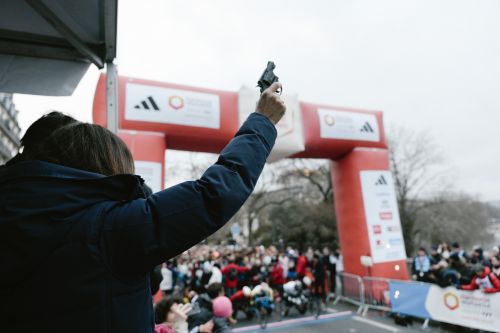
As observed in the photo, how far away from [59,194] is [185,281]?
11150mm

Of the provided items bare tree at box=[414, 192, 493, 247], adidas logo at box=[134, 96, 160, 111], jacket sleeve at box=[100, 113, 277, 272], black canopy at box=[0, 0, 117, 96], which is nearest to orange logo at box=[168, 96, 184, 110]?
adidas logo at box=[134, 96, 160, 111]

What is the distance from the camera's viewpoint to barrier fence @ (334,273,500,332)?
629 centimetres

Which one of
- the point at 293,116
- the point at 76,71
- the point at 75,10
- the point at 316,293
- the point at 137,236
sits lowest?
the point at 316,293

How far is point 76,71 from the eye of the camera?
8.20ft

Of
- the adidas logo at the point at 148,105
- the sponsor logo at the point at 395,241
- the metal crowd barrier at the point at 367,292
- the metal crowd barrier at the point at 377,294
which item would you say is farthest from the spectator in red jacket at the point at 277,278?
the adidas logo at the point at 148,105

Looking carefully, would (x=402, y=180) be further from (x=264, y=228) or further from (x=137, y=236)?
(x=137, y=236)

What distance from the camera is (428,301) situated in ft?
23.7

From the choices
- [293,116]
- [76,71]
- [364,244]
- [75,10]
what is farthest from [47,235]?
[364,244]

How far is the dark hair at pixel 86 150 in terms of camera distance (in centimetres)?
101

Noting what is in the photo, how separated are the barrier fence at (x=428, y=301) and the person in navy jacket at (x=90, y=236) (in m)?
7.44

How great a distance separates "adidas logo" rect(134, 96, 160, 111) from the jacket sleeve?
645cm

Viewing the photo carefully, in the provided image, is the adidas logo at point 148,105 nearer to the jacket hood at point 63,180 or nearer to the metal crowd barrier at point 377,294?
the jacket hood at point 63,180

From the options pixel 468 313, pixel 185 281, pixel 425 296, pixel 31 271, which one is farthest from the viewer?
pixel 185 281

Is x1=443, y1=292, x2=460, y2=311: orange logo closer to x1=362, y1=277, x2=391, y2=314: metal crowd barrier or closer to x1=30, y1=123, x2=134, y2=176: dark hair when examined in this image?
x1=362, y1=277, x2=391, y2=314: metal crowd barrier
